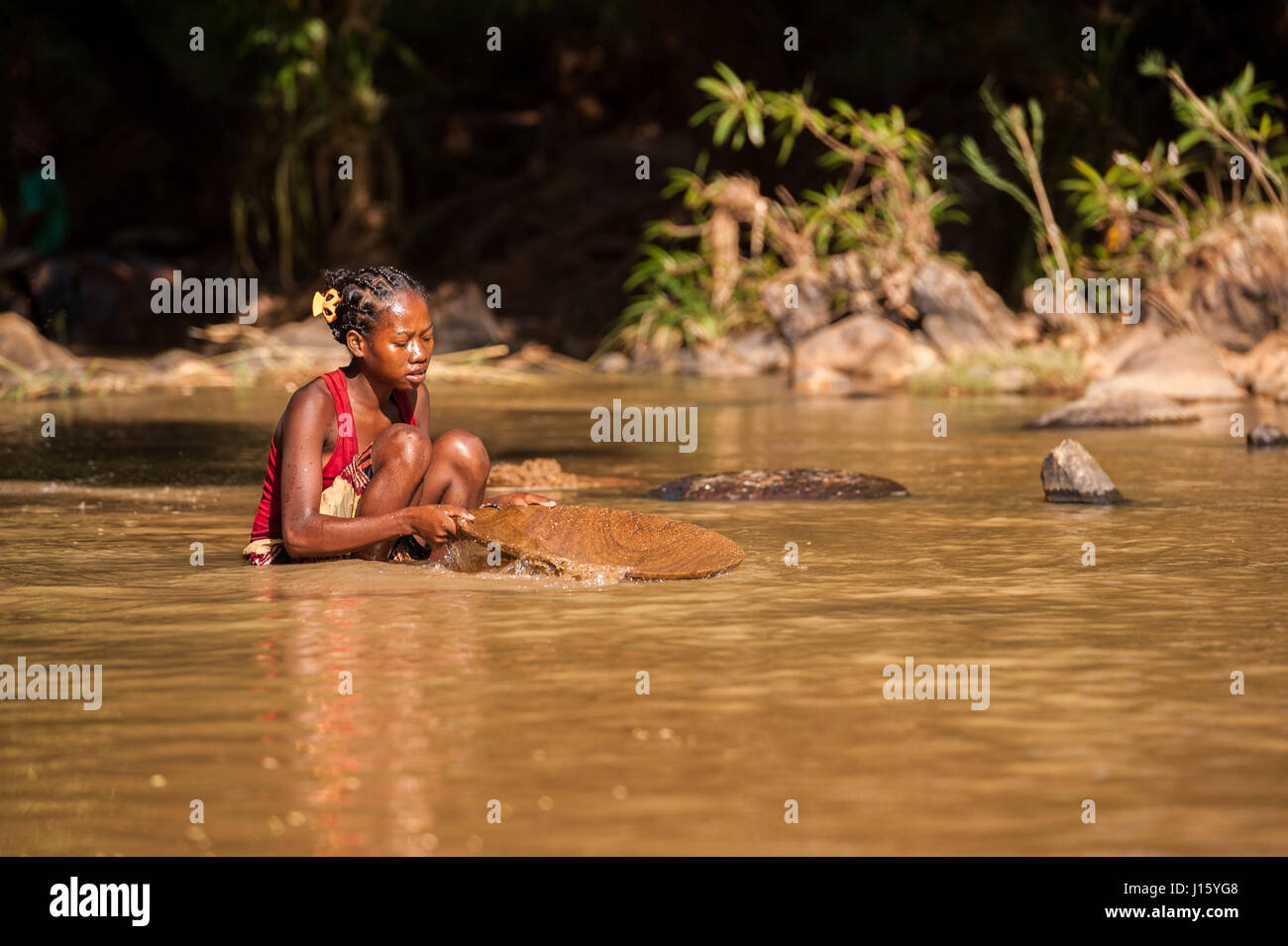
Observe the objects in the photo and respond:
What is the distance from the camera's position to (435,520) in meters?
5.44

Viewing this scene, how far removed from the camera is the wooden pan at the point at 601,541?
5.72 m

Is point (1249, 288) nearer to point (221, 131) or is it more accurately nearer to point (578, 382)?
point (578, 382)

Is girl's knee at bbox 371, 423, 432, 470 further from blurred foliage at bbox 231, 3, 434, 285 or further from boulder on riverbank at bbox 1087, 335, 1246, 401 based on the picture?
blurred foliage at bbox 231, 3, 434, 285

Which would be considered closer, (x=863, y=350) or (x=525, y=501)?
(x=525, y=501)

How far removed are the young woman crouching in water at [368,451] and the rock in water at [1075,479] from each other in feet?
9.53

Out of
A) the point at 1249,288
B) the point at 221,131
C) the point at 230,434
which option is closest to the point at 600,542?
the point at 230,434

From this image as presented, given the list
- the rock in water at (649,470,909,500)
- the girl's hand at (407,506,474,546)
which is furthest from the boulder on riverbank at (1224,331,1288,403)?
the girl's hand at (407,506,474,546)

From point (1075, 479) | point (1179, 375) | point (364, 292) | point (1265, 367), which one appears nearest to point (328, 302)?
point (364, 292)

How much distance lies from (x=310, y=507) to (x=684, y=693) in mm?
1809

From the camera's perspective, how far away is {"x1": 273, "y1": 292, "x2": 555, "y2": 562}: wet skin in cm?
556

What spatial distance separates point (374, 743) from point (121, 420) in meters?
9.31

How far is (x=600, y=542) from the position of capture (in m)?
5.89

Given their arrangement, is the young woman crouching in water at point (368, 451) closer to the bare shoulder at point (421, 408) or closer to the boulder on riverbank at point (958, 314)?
the bare shoulder at point (421, 408)

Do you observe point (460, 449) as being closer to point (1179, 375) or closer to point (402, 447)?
point (402, 447)
